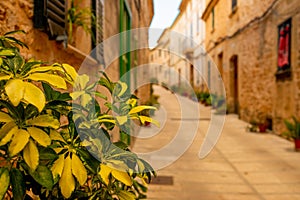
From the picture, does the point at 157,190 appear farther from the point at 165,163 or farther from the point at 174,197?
the point at 165,163

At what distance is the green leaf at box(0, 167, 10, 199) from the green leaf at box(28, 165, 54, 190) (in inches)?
2.6

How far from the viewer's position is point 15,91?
76 centimetres

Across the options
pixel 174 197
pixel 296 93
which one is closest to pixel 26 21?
pixel 174 197

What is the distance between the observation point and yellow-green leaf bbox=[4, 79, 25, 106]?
0.74 meters

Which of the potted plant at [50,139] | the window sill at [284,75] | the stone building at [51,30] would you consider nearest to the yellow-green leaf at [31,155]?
the potted plant at [50,139]

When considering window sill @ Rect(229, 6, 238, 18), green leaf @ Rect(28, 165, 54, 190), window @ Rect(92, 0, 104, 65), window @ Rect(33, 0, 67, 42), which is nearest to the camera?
green leaf @ Rect(28, 165, 54, 190)

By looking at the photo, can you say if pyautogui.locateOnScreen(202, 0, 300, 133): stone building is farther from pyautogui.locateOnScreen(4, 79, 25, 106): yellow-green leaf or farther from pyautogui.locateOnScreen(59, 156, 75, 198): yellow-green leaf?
pyautogui.locateOnScreen(4, 79, 25, 106): yellow-green leaf

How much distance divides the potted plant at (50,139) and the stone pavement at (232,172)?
2284mm

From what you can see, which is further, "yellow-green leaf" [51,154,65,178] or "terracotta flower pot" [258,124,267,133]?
"terracotta flower pot" [258,124,267,133]

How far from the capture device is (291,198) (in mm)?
3203

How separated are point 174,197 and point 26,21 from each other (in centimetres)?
228

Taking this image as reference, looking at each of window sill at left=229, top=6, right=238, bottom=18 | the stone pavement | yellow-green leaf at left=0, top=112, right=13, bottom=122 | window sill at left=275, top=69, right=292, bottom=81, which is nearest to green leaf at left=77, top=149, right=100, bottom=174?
yellow-green leaf at left=0, top=112, right=13, bottom=122

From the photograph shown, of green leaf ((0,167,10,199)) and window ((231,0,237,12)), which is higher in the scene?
window ((231,0,237,12))

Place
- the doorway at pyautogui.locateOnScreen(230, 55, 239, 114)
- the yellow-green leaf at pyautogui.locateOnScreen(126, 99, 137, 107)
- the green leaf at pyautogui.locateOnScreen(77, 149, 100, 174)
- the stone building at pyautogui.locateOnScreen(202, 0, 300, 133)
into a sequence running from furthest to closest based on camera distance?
the doorway at pyautogui.locateOnScreen(230, 55, 239, 114) → the stone building at pyautogui.locateOnScreen(202, 0, 300, 133) → the yellow-green leaf at pyautogui.locateOnScreen(126, 99, 137, 107) → the green leaf at pyautogui.locateOnScreen(77, 149, 100, 174)
